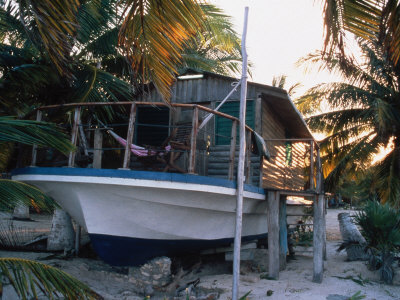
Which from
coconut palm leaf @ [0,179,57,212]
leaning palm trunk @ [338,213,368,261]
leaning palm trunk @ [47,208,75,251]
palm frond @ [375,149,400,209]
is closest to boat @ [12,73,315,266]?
leaning palm trunk @ [338,213,368,261]

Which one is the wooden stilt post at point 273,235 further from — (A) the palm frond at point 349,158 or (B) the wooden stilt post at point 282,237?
(A) the palm frond at point 349,158

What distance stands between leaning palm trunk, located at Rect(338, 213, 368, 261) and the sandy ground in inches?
12.9

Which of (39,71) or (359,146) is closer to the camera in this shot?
(39,71)

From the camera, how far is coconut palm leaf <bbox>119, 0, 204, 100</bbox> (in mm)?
3756

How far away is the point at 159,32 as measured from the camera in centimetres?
396

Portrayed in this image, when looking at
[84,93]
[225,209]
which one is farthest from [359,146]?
[84,93]

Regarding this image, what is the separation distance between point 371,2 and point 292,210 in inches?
356

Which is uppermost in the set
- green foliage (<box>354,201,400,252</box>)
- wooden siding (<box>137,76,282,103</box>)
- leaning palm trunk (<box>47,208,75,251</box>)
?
wooden siding (<box>137,76,282,103</box>)

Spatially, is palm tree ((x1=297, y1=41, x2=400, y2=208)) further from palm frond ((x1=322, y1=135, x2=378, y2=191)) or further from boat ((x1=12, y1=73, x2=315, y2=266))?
boat ((x1=12, y1=73, x2=315, y2=266))

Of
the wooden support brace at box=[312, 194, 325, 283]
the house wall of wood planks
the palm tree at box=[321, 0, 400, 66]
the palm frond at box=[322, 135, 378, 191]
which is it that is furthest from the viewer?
the palm frond at box=[322, 135, 378, 191]

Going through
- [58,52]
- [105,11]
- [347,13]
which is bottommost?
[58,52]

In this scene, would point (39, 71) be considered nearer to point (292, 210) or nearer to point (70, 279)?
point (70, 279)

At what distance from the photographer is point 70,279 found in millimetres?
3850

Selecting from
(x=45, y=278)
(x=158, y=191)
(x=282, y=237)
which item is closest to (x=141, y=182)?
(x=158, y=191)
